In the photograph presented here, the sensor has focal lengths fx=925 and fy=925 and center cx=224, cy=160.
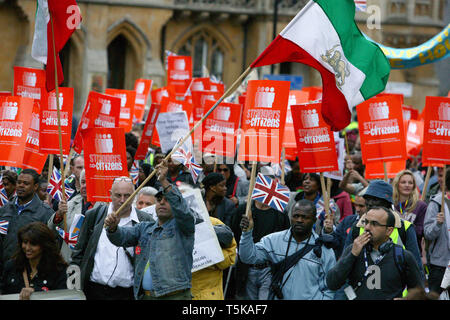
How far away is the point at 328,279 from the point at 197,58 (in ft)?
90.1

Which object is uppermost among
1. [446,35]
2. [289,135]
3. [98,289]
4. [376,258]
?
[446,35]

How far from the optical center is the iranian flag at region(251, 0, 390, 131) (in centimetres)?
744

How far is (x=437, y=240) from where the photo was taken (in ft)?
29.0

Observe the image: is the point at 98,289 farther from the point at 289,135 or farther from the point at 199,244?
the point at 289,135

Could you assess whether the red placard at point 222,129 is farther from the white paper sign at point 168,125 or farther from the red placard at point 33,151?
the red placard at point 33,151

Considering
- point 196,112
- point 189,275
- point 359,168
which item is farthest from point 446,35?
point 189,275

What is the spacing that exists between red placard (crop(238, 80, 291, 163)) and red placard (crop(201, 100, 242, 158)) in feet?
6.80

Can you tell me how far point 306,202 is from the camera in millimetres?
6836

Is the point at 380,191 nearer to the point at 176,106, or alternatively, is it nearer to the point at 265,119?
the point at 265,119

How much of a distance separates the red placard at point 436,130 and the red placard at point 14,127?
4117 millimetres

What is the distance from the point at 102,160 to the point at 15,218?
0.96 meters

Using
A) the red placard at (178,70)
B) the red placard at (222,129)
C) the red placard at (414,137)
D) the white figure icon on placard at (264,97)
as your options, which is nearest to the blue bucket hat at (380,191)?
the white figure icon on placard at (264,97)

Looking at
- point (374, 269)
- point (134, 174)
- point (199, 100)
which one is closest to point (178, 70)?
point (199, 100)

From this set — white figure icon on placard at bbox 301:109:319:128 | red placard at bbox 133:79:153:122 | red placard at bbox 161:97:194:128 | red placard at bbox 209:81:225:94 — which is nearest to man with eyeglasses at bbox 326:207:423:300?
white figure icon on placard at bbox 301:109:319:128
